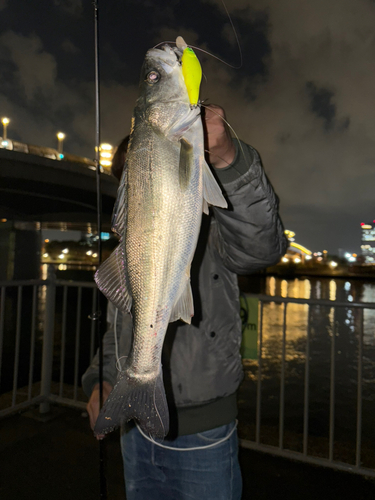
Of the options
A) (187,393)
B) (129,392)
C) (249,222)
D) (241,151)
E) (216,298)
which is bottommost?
(187,393)

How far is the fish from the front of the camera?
119 cm

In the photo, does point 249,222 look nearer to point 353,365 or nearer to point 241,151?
point 241,151

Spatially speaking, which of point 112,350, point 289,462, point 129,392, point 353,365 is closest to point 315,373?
point 353,365

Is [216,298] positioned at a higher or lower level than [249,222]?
lower

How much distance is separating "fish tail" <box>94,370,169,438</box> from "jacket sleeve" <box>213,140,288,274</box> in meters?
0.72

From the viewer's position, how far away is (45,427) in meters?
4.75

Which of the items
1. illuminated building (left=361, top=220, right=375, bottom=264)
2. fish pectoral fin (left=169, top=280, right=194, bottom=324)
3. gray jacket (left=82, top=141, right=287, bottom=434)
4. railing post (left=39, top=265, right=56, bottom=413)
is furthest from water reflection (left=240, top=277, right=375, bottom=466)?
illuminated building (left=361, top=220, right=375, bottom=264)

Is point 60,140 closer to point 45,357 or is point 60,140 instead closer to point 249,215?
point 45,357

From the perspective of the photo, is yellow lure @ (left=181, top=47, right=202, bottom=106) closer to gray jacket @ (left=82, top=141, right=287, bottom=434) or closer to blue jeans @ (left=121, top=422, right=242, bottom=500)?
gray jacket @ (left=82, top=141, right=287, bottom=434)

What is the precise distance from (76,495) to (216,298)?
3.07m

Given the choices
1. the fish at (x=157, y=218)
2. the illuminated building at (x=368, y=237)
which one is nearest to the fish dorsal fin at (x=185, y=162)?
the fish at (x=157, y=218)

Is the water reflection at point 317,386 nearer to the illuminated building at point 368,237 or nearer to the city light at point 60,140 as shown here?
the city light at point 60,140

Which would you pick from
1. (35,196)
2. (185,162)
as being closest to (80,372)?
(185,162)

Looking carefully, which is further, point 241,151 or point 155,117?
point 241,151
